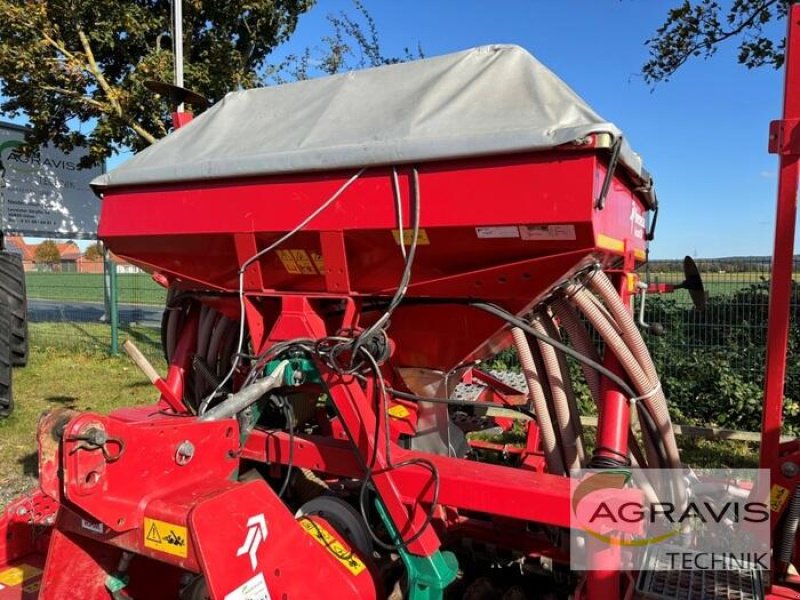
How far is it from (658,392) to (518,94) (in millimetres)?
1271

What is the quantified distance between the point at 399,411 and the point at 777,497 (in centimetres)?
157

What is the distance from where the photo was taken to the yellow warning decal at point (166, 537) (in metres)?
1.96

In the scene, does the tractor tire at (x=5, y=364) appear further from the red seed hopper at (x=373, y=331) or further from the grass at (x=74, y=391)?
the red seed hopper at (x=373, y=331)

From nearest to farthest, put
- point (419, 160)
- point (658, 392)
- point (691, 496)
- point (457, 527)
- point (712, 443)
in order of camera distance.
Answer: point (419, 160) → point (658, 392) → point (691, 496) → point (457, 527) → point (712, 443)

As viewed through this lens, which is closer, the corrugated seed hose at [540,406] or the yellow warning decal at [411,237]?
the yellow warning decal at [411,237]

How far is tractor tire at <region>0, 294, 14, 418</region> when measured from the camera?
5.47 meters

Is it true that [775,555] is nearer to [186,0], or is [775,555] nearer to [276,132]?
[276,132]

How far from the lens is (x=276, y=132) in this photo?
9.12ft

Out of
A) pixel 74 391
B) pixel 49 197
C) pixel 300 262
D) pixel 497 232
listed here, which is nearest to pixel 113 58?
pixel 49 197

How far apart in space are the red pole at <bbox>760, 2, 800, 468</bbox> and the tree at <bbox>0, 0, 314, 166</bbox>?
23.6ft

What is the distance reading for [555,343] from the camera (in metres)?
2.46

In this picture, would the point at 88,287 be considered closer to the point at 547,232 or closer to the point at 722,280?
the point at 722,280

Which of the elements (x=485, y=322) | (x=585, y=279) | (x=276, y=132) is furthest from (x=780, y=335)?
(x=276, y=132)

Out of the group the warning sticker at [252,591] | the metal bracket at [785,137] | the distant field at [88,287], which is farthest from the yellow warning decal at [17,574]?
the distant field at [88,287]
